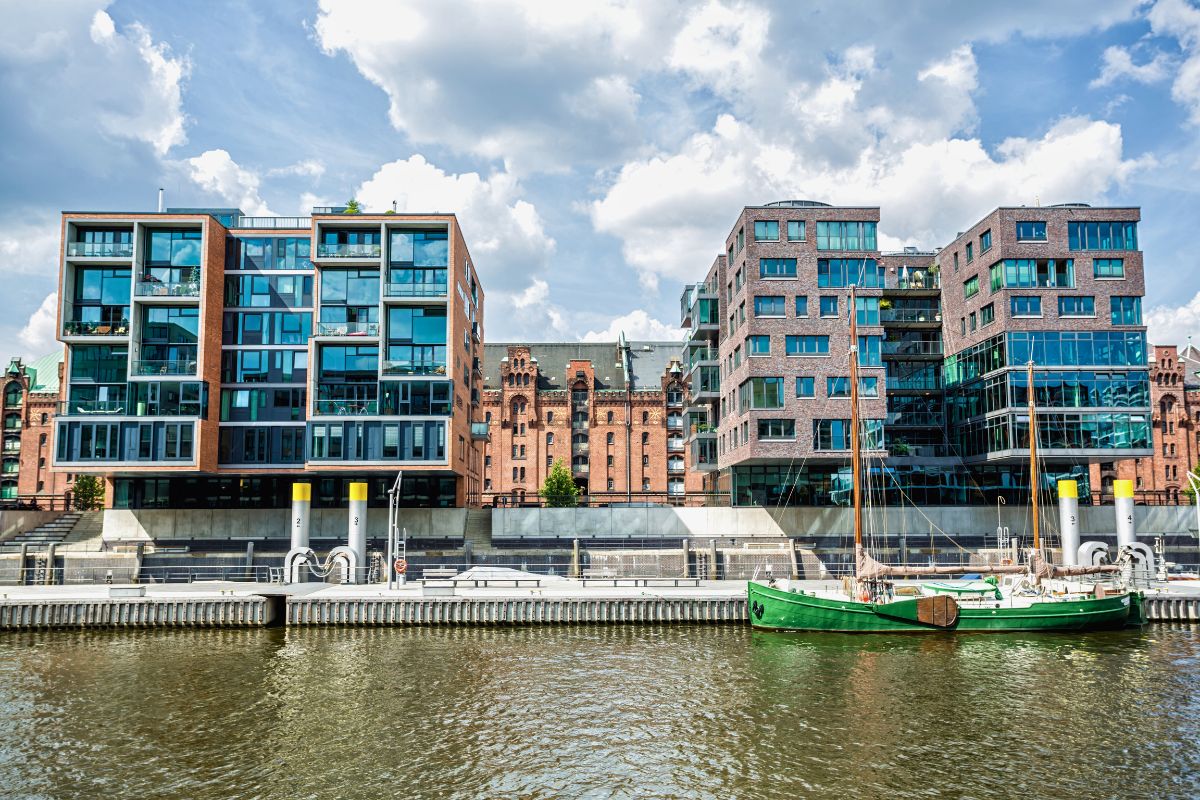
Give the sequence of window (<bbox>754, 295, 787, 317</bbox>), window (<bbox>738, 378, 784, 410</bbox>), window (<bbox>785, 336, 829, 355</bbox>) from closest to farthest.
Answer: window (<bbox>738, 378, 784, 410</bbox>), window (<bbox>785, 336, 829, 355</bbox>), window (<bbox>754, 295, 787, 317</bbox>)

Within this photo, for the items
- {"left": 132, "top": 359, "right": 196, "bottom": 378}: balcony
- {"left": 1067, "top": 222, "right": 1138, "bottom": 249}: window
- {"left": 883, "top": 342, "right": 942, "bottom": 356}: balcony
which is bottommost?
{"left": 132, "top": 359, "right": 196, "bottom": 378}: balcony

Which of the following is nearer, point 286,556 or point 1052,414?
point 286,556

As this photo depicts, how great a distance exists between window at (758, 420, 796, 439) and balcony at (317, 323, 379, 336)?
1108 inches

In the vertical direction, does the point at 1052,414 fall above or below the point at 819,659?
above

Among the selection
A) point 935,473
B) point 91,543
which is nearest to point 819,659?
point 935,473

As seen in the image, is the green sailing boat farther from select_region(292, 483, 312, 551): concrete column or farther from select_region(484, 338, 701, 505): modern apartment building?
select_region(484, 338, 701, 505): modern apartment building

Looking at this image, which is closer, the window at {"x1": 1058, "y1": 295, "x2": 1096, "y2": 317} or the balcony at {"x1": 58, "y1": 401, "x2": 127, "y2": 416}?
the balcony at {"x1": 58, "y1": 401, "x2": 127, "y2": 416}

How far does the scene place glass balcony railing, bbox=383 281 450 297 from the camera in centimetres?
5894

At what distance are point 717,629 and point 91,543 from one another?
47.2 meters

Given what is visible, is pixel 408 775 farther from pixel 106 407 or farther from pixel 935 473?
pixel 935 473

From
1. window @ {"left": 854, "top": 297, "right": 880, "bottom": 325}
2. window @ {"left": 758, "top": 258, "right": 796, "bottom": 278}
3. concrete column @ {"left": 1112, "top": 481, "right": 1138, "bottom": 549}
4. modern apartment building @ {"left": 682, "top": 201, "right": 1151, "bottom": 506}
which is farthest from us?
window @ {"left": 758, "top": 258, "right": 796, "bottom": 278}

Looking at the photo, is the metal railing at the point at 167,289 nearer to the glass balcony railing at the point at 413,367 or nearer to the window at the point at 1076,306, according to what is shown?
the glass balcony railing at the point at 413,367

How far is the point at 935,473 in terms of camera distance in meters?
64.6

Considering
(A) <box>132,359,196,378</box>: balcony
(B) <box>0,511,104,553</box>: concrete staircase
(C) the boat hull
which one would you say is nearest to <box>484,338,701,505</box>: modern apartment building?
(B) <box>0,511,104,553</box>: concrete staircase
